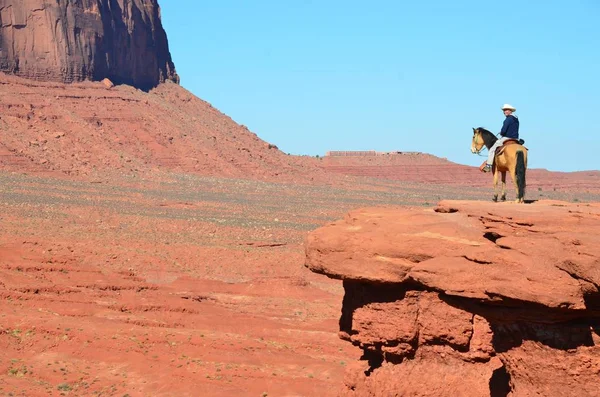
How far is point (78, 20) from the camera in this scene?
79250 mm

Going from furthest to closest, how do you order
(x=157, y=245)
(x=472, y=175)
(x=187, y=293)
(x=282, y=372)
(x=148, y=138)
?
1. (x=472, y=175)
2. (x=148, y=138)
3. (x=157, y=245)
4. (x=187, y=293)
5. (x=282, y=372)

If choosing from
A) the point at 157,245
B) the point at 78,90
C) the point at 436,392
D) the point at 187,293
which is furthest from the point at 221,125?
the point at 436,392

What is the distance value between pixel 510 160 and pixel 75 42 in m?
69.7

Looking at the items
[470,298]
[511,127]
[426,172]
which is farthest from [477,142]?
[426,172]

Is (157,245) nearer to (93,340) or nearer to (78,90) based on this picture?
(93,340)

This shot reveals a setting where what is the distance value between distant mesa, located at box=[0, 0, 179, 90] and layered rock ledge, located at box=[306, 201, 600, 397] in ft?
228

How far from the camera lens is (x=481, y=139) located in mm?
15273

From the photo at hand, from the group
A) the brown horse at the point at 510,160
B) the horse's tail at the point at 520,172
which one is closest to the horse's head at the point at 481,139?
the brown horse at the point at 510,160

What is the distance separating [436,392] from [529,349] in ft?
4.09

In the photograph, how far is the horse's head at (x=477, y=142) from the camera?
50.2ft

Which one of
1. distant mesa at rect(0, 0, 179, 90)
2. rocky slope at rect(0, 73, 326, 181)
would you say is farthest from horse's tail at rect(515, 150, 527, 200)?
distant mesa at rect(0, 0, 179, 90)

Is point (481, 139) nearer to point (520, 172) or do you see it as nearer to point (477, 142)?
point (477, 142)

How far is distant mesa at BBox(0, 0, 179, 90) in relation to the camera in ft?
249

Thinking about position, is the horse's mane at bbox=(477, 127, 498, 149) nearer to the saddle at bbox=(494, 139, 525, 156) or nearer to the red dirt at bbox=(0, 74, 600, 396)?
the saddle at bbox=(494, 139, 525, 156)
